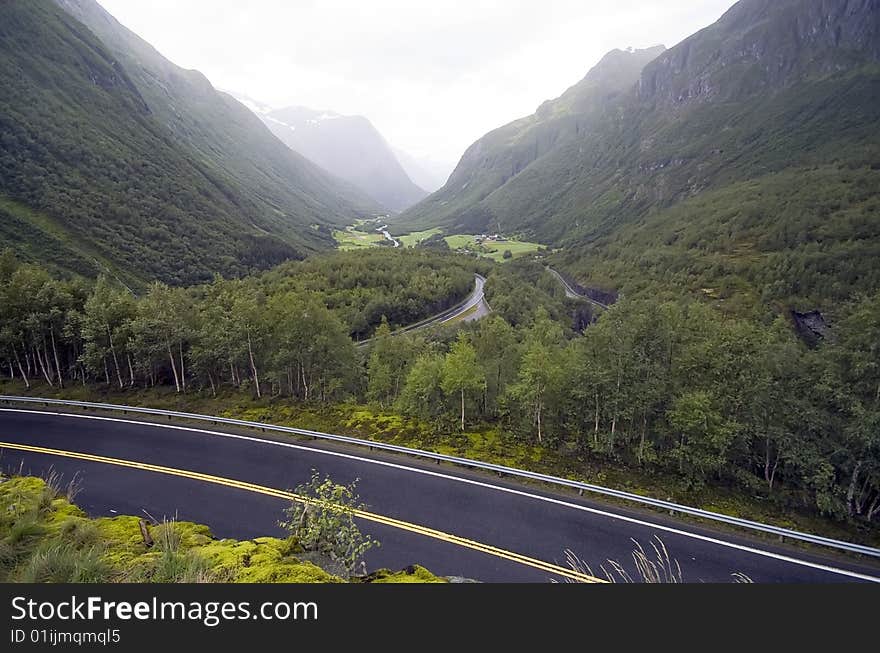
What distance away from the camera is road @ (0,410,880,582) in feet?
32.7

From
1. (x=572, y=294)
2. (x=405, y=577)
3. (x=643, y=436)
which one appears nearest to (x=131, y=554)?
(x=405, y=577)

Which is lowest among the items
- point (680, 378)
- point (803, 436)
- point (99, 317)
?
point (803, 436)

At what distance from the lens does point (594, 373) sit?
15.5 meters

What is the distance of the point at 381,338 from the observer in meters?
41.4

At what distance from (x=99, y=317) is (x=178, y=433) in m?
11.9

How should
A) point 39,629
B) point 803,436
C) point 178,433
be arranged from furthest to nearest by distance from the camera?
point 178,433, point 803,436, point 39,629

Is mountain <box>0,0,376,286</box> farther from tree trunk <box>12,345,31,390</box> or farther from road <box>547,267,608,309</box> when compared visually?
road <box>547,267,608,309</box>

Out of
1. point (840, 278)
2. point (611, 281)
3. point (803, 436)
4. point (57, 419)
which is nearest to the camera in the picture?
point (803, 436)

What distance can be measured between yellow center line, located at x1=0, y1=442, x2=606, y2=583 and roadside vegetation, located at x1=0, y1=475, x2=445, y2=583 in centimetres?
151

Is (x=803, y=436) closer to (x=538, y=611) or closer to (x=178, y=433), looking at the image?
(x=538, y=611)

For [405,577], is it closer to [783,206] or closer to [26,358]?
[26,358]

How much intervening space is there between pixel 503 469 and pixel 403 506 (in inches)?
144

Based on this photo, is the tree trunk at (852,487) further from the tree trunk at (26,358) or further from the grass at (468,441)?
the tree trunk at (26,358)

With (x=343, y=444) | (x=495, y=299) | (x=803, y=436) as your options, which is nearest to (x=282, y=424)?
(x=343, y=444)
